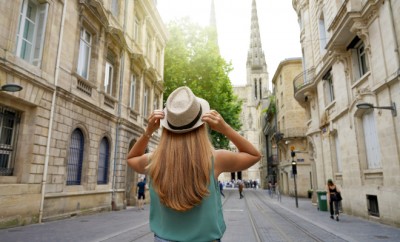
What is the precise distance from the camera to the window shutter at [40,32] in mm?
10211

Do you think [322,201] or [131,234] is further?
[322,201]

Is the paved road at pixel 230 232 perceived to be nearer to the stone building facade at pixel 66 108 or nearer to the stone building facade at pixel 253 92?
the stone building facade at pixel 66 108

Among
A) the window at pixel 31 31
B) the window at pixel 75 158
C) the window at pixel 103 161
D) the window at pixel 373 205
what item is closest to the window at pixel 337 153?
the window at pixel 373 205

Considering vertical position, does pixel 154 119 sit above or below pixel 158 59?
below

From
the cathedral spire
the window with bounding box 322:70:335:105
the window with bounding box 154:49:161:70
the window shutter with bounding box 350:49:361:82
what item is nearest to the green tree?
the window with bounding box 154:49:161:70

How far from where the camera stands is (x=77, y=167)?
12.4m

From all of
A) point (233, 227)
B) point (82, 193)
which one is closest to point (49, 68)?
point (82, 193)

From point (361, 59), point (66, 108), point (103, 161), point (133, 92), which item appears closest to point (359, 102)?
point (361, 59)

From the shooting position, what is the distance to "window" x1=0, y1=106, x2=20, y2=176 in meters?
8.77

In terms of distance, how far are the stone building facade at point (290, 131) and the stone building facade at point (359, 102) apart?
1014 cm

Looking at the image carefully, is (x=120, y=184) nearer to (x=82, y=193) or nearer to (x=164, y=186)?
(x=82, y=193)

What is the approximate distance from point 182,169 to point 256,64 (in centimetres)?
9713

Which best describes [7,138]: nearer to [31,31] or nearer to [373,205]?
[31,31]

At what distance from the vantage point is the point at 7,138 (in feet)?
29.6
